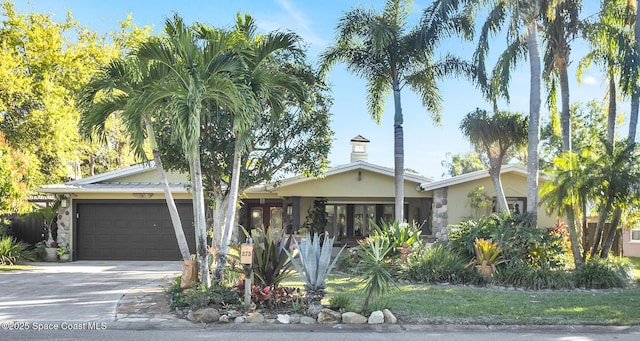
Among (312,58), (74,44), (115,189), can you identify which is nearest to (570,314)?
(312,58)

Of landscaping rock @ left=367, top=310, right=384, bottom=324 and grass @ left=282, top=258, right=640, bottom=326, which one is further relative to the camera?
grass @ left=282, top=258, right=640, bottom=326

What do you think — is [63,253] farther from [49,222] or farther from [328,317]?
[328,317]

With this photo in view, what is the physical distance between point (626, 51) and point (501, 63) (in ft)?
9.88

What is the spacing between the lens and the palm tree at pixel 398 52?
46.4ft

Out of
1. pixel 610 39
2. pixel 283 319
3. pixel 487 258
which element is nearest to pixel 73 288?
pixel 283 319

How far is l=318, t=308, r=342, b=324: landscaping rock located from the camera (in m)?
7.23

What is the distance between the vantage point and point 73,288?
1016 cm

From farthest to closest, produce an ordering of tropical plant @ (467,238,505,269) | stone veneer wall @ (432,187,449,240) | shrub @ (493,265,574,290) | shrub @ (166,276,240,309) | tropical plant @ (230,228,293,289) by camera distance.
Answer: stone veneer wall @ (432,187,449,240) → tropical plant @ (467,238,505,269) → shrub @ (493,265,574,290) → tropical plant @ (230,228,293,289) → shrub @ (166,276,240,309)

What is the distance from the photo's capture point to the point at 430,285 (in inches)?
410

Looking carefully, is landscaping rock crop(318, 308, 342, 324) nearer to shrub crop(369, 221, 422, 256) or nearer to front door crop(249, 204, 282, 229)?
shrub crop(369, 221, 422, 256)

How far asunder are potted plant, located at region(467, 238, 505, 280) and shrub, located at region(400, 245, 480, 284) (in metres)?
0.21

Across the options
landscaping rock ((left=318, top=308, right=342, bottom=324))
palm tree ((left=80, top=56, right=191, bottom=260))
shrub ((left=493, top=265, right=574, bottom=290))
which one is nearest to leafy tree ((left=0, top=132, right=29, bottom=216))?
palm tree ((left=80, top=56, right=191, bottom=260))

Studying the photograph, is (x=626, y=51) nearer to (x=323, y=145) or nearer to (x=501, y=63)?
(x=501, y=63)

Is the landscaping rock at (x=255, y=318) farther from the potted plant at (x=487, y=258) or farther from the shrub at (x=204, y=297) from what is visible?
the potted plant at (x=487, y=258)
